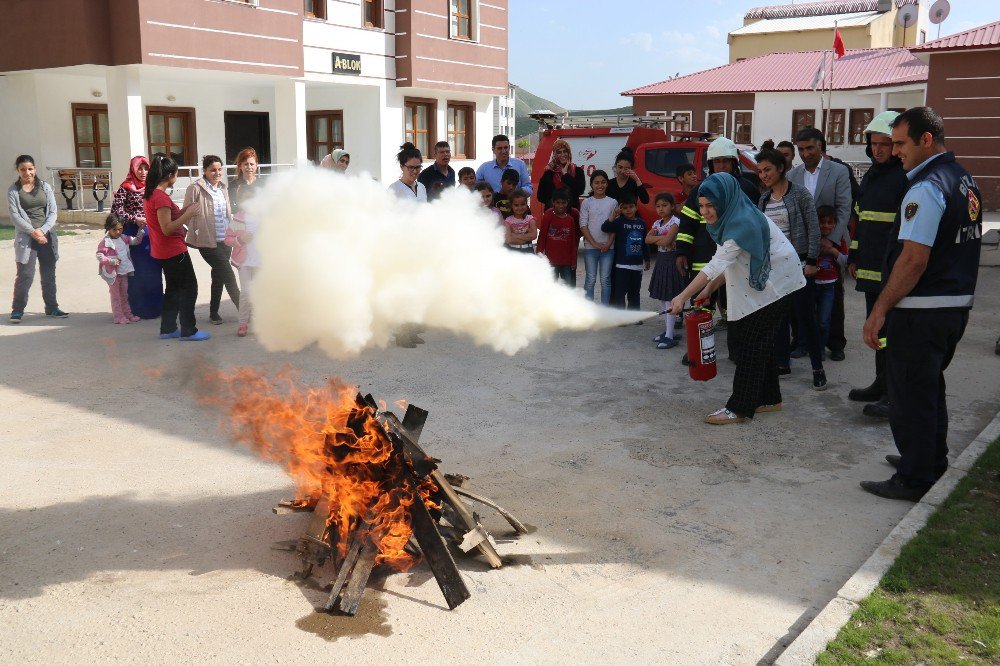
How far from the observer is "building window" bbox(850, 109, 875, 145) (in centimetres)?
3374

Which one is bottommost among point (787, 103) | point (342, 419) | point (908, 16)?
point (342, 419)

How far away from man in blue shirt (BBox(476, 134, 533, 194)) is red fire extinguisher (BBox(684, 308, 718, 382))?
426cm

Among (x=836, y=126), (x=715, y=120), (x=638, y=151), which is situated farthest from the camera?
(x=715, y=120)

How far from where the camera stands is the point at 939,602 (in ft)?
12.6

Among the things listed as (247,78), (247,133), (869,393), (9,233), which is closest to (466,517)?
(869,393)

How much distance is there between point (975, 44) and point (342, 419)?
77.8 feet

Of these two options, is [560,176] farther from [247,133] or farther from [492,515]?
[247,133]

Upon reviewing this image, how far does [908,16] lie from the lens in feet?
127

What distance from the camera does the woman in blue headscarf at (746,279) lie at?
619cm

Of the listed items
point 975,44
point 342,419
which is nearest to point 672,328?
point 342,419

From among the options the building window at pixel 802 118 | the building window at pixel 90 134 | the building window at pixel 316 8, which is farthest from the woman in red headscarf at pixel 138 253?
the building window at pixel 802 118

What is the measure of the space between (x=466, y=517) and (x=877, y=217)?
14.2ft

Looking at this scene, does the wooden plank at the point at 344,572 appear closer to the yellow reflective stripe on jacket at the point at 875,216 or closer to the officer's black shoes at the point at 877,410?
the officer's black shoes at the point at 877,410

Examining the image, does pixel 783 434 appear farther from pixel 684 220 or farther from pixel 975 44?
pixel 975 44
